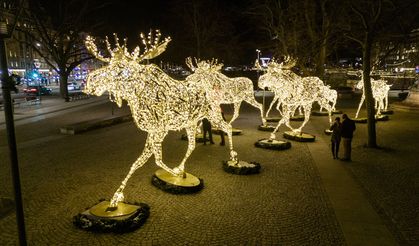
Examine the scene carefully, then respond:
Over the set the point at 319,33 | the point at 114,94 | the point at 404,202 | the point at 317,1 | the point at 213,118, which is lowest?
the point at 404,202

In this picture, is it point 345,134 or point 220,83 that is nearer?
point 345,134

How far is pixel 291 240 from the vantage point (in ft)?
19.6

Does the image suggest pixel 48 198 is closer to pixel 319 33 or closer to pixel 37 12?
pixel 319 33

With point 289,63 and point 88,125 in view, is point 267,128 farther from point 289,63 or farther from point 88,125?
point 88,125

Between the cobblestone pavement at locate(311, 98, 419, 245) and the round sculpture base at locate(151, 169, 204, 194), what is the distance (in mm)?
4208

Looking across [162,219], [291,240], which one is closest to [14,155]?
[162,219]

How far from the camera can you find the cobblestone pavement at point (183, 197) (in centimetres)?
610

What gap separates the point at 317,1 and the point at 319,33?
2.57 m

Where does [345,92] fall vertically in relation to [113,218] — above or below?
above

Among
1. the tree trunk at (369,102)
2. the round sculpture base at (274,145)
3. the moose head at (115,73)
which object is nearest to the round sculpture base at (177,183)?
the moose head at (115,73)

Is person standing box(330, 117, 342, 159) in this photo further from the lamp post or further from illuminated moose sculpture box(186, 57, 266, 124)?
the lamp post

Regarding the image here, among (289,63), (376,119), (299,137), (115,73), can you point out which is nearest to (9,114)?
(115,73)

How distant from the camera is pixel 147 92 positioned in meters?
7.04

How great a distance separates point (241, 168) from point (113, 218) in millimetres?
4353
